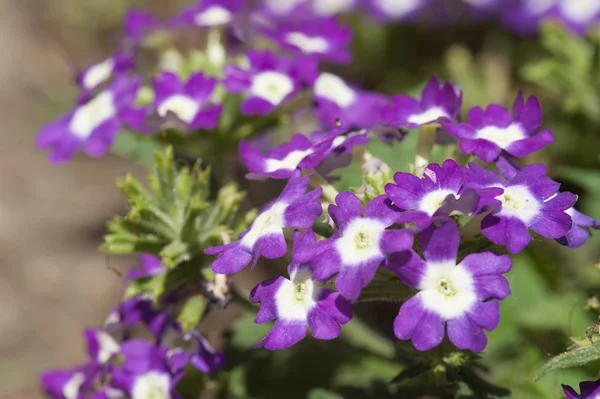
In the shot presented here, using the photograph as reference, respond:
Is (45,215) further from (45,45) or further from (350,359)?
(350,359)

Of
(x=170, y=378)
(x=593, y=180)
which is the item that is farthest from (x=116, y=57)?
(x=593, y=180)

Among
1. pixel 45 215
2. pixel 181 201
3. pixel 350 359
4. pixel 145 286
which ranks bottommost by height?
pixel 45 215

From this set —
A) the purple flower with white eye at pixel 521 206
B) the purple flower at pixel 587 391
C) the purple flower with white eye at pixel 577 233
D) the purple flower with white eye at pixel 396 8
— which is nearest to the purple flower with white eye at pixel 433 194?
the purple flower with white eye at pixel 521 206

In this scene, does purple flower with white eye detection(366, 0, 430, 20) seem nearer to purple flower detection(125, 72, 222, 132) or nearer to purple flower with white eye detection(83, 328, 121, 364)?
purple flower detection(125, 72, 222, 132)

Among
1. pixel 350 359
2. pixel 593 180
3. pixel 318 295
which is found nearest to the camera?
pixel 318 295

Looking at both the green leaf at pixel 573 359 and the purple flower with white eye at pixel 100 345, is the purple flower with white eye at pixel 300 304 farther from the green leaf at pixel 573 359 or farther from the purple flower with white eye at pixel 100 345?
the purple flower with white eye at pixel 100 345

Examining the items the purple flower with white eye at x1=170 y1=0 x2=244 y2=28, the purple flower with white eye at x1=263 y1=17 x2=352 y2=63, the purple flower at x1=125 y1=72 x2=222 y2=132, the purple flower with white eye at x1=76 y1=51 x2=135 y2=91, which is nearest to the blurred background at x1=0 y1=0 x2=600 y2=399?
the purple flower with white eye at x1=263 y1=17 x2=352 y2=63
